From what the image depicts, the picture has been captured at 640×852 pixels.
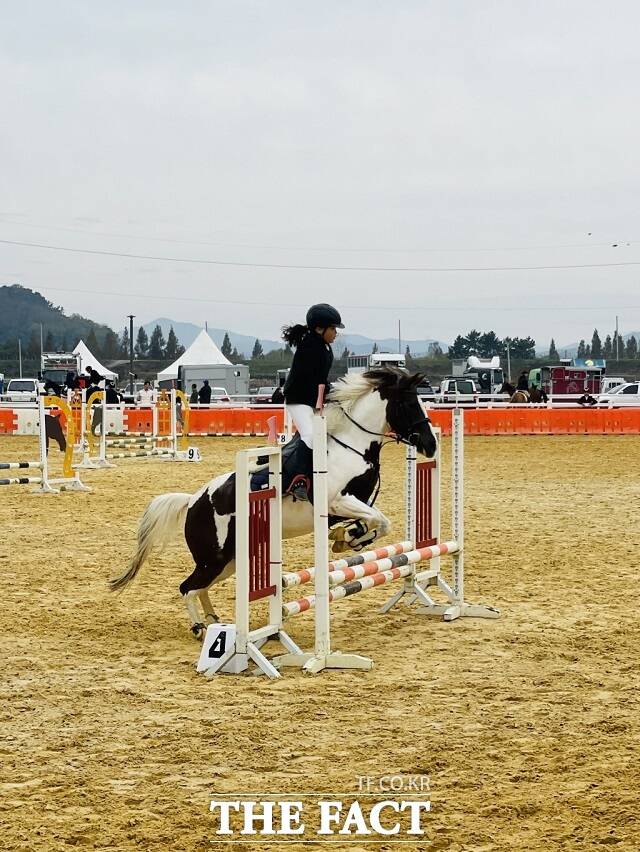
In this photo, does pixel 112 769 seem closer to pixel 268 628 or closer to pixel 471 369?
pixel 268 628

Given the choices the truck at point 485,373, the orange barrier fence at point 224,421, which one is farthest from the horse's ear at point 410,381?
the truck at point 485,373

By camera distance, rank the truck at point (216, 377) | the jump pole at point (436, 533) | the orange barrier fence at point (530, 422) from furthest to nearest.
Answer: the truck at point (216, 377)
the orange barrier fence at point (530, 422)
the jump pole at point (436, 533)

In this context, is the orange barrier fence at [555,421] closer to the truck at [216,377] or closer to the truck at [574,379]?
the truck at [574,379]

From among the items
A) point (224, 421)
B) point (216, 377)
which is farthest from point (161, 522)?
point (216, 377)

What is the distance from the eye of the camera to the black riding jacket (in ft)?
25.1

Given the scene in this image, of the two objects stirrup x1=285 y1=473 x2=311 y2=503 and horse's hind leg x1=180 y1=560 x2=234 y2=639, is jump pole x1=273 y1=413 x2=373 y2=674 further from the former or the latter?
horse's hind leg x1=180 y1=560 x2=234 y2=639

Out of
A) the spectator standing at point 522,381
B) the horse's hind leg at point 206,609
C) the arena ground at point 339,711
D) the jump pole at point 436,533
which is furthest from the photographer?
the spectator standing at point 522,381

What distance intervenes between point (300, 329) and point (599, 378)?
146 feet

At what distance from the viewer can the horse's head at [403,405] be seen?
26.5 feet

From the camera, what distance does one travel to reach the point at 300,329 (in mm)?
7668

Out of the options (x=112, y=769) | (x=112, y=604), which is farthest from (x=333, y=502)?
(x=112, y=769)

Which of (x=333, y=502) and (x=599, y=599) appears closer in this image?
(x=333, y=502)

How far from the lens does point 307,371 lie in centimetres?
772

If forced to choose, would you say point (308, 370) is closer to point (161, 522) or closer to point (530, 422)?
point (161, 522)
